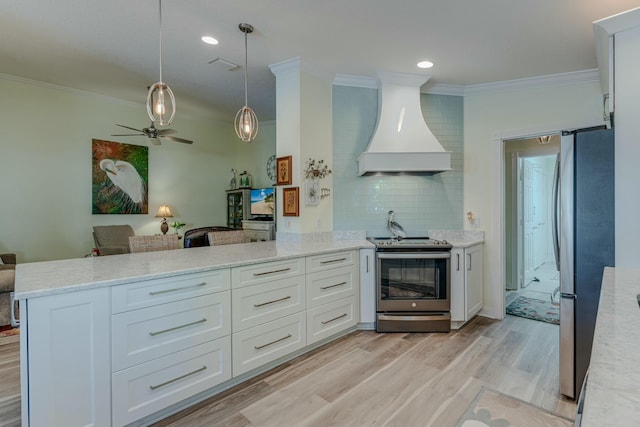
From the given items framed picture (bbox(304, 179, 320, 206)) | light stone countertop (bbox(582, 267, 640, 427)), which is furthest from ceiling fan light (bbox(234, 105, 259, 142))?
light stone countertop (bbox(582, 267, 640, 427))

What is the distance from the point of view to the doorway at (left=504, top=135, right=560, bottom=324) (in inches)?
168

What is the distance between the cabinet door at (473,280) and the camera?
11.2 feet

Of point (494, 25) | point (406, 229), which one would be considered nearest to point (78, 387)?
point (406, 229)

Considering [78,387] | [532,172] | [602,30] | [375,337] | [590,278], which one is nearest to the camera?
[78,387]

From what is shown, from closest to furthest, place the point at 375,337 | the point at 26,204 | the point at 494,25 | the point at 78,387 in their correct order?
1. the point at 78,387
2. the point at 494,25
3. the point at 375,337
4. the point at 26,204

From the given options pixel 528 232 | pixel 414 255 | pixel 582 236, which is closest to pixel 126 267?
pixel 414 255

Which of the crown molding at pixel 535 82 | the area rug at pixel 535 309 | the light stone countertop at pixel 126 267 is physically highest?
the crown molding at pixel 535 82

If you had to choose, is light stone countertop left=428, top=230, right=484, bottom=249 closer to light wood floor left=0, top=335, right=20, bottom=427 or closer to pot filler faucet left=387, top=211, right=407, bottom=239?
pot filler faucet left=387, top=211, right=407, bottom=239

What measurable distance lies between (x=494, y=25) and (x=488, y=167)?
171 centimetres

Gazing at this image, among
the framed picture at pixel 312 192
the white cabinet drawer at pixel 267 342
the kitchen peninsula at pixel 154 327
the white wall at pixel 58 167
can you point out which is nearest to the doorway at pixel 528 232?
the framed picture at pixel 312 192

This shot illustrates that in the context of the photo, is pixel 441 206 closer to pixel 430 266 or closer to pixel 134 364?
pixel 430 266

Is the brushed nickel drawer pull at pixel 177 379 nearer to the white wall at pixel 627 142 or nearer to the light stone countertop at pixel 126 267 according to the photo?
the light stone countertop at pixel 126 267

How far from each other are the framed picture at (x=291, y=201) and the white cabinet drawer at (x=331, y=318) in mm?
1056

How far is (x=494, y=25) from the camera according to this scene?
8.55 feet
